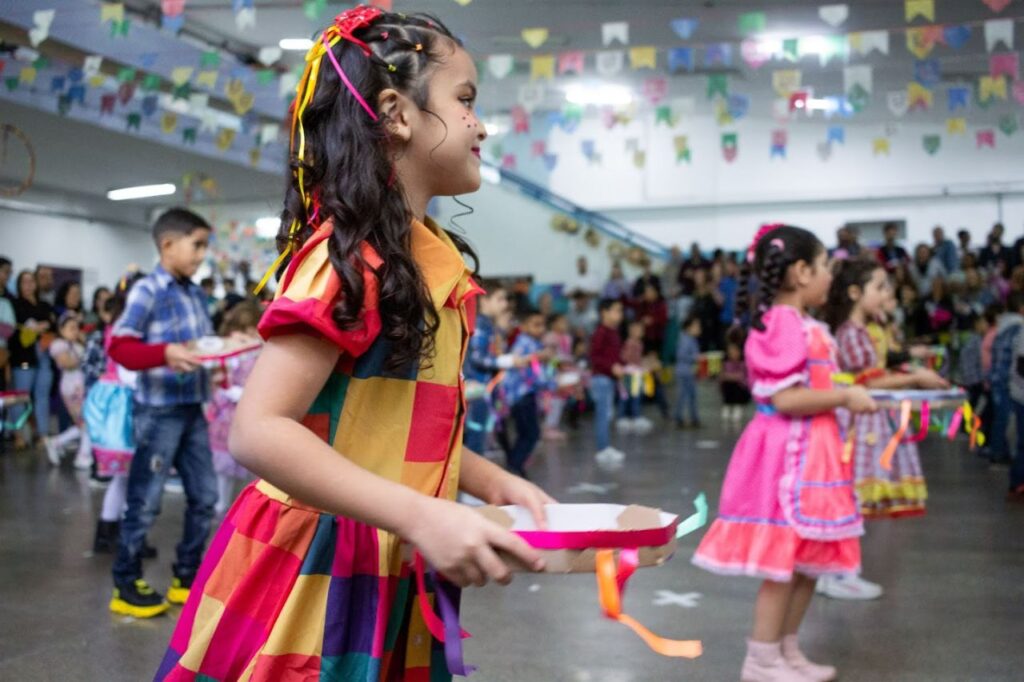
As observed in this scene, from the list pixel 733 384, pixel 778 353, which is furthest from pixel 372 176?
pixel 733 384

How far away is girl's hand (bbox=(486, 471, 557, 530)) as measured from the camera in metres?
1.29

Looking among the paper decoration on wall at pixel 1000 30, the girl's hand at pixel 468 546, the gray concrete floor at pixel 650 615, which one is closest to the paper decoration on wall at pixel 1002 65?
the paper decoration on wall at pixel 1000 30

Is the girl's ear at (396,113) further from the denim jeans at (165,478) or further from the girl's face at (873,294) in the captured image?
the girl's face at (873,294)

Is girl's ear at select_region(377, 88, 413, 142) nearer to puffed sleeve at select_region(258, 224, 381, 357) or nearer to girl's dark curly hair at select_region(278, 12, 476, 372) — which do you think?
girl's dark curly hair at select_region(278, 12, 476, 372)

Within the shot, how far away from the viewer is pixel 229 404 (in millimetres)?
6434

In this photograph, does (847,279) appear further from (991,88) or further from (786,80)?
(991,88)

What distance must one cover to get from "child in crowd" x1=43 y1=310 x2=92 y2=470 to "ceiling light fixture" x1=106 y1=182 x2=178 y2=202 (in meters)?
7.52

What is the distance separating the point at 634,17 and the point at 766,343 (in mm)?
8934

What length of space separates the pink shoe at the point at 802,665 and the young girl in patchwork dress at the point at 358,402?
2076 millimetres

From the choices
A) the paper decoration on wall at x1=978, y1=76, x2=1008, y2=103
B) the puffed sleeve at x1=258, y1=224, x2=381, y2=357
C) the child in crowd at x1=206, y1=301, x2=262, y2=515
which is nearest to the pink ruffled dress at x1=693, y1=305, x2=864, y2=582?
the puffed sleeve at x1=258, y1=224, x2=381, y2=357

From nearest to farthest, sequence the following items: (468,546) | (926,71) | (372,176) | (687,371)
Result: (468,546) → (372,176) → (926,71) → (687,371)

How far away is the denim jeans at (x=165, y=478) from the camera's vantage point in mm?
3887

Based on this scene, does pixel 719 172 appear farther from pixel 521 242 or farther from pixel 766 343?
pixel 766 343

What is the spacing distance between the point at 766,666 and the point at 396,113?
2263 mm
